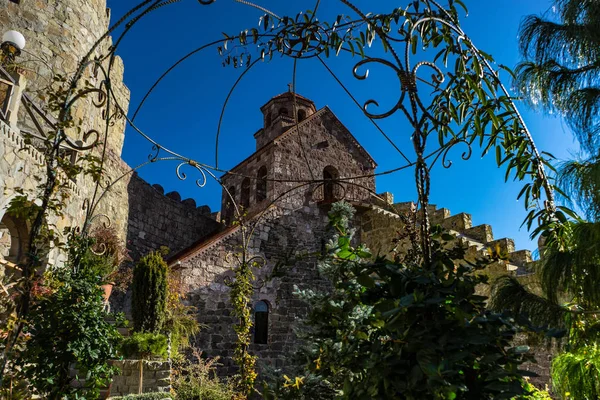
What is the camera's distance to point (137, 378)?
6.04 metres

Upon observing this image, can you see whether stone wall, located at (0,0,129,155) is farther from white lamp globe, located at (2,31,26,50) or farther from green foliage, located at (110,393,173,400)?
green foliage, located at (110,393,173,400)

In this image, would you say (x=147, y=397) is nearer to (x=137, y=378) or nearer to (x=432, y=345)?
(x=137, y=378)

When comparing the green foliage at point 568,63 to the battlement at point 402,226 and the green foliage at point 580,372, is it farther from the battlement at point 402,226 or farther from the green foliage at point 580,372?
the battlement at point 402,226

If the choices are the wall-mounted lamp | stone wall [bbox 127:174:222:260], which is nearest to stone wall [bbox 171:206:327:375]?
stone wall [bbox 127:174:222:260]

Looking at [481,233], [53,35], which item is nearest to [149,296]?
[53,35]

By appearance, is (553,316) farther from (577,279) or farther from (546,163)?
(546,163)

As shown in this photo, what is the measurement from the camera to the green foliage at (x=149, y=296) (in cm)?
753

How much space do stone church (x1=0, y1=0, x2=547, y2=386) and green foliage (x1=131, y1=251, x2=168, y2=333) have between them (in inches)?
45.8

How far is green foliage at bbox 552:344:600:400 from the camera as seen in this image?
9.96ft

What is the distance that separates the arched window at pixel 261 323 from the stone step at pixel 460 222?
17.2ft

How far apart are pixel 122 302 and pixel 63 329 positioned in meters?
8.63

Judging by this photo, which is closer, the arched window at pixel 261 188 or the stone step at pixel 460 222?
the stone step at pixel 460 222

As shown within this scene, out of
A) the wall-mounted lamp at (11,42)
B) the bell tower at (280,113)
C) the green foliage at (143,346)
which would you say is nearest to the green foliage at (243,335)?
the green foliage at (143,346)

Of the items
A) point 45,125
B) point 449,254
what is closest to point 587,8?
point 449,254
